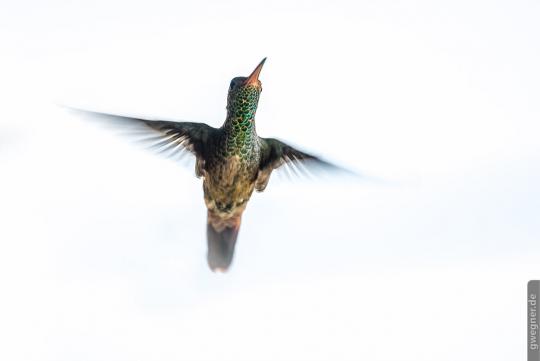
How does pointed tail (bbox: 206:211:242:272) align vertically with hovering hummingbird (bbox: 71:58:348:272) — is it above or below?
below

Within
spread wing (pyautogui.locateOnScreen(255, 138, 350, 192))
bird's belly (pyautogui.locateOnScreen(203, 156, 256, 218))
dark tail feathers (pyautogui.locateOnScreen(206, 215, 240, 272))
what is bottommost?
dark tail feathers (pyautogui.locateOnScreen(206, 215, 240, 272))

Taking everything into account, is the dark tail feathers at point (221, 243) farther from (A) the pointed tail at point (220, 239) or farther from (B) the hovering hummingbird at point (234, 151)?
(B) the hovering hummingbird at point (234, 151)

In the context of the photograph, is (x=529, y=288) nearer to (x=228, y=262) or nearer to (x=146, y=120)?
(x=228, y=262)

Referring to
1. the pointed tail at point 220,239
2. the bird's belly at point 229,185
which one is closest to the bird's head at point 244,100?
the bird's belly at point 229,185

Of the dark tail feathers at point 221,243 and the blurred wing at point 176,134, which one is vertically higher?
the blurred wing at point 176,134

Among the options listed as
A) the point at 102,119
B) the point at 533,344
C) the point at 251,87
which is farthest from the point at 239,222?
the point at 533,344

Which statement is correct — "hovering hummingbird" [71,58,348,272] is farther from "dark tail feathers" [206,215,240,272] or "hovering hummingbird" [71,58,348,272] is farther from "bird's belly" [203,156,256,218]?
"dark tail feathers" [206,215,240,272]

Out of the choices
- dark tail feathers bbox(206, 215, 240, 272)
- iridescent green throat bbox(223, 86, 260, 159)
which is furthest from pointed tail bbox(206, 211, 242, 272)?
iridescent green throat bbox(223, 86, 260, 159)
